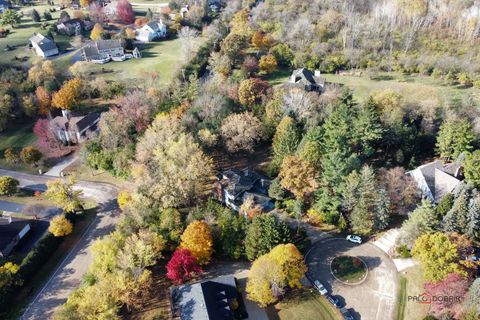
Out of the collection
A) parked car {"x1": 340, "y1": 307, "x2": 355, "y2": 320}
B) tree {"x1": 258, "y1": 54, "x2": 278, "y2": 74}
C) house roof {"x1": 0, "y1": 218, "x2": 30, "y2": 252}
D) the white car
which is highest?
tree {"x1": 258, "y1": 54, "x2": 278, "y2": 74}

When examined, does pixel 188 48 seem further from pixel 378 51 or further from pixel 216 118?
pixel 378 51

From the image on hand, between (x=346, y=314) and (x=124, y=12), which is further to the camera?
(x=124, y=12)

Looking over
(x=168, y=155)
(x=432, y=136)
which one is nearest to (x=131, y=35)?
(x=168, y=155)

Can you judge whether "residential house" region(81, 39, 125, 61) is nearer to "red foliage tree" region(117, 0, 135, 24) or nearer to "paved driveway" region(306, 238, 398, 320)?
"red foliage tree" region(117, 0, 135, 24)

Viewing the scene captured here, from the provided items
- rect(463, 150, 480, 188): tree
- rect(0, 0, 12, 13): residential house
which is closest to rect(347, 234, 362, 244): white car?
rect(463, 150, 480, 188): tree

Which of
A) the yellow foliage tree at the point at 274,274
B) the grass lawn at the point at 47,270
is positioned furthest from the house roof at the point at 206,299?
the grass lawn at the point at 47,270

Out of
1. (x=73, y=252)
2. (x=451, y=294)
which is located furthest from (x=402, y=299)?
(x=73, y=252)

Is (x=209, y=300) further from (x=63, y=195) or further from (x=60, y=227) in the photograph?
(x=63, y=195)
